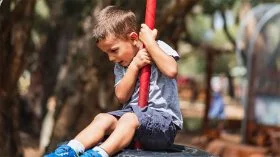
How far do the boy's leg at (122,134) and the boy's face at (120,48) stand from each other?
0.31m

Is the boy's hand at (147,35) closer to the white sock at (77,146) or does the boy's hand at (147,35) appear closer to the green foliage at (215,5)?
the white sock at (77,146)

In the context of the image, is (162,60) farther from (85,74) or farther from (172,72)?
(85,74)

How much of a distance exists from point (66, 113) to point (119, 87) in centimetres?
560

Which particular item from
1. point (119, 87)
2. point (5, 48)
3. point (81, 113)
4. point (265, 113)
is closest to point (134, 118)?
A: point (119, 87)

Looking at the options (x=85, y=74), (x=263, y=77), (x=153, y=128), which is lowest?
(x=153, y=128)

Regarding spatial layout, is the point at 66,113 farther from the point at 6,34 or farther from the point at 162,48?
the point at 162,48

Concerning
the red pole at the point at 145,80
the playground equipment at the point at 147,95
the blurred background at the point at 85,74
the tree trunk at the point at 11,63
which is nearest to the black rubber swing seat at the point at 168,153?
the playground equipment at the point at 147,95

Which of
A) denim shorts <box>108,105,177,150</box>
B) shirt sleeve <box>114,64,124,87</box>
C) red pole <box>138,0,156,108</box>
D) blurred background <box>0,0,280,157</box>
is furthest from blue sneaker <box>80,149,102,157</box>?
blurred background <box>0,0,280,157</box>

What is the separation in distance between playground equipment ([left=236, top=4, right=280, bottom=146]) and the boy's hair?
10.3 m

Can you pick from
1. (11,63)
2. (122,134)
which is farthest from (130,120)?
(11,63)

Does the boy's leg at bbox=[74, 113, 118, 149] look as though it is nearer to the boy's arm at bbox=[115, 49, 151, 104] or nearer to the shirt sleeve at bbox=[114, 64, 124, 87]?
the boy's arm at bbox=[115, 49, 151, 104]

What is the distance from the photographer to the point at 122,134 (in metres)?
3.02

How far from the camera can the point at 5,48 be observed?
6695 mm

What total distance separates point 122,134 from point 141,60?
39 centimetres
